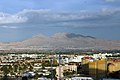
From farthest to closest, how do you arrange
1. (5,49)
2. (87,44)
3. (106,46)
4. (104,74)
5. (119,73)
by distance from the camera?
(5,49), (106,46), (87,44), (104,74), (119,73)

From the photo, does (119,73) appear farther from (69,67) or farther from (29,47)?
(29,47)

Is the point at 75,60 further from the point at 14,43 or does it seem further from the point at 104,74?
the point at 14,43

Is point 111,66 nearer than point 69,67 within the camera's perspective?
Yes

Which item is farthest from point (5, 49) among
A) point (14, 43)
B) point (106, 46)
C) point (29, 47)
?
point (106, 46)

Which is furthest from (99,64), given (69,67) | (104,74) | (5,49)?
(5,49)

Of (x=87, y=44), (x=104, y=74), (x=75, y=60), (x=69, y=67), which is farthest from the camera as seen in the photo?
(x=87, y=44)

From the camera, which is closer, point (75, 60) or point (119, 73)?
point (119, 73)

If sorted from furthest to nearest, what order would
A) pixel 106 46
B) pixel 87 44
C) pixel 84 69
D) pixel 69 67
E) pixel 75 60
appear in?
pixel 106 46 < pixel 87 44 < pixel 75 60 < pixel 69 67 < pixel 84 69

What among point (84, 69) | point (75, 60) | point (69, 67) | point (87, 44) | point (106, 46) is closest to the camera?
point (84, 69)
